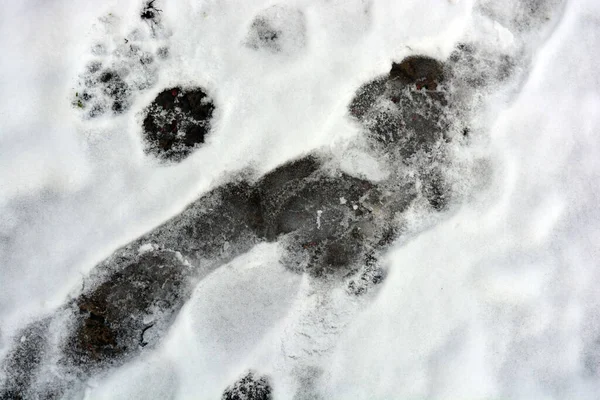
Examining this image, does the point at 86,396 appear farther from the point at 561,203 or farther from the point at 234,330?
the point at 561,203

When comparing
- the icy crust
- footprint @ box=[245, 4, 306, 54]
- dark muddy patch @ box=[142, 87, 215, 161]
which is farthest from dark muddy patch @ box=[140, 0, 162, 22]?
the icy crust

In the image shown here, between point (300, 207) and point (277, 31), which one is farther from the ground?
point (277, 31)

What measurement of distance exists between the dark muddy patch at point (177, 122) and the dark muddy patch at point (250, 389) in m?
1.77

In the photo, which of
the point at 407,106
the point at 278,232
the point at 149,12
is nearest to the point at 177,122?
the point at 149,12

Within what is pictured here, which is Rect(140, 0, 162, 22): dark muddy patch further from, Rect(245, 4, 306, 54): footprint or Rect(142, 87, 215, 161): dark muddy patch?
Rect(245, 4, 306, 54): footprint

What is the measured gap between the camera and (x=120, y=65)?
3.29m

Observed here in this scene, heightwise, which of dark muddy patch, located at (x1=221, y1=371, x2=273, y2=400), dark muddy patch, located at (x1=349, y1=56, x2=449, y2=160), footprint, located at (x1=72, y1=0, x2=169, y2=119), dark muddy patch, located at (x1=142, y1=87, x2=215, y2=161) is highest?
footprint, located at (x1=72, y1=0, x2=169, y2=119)

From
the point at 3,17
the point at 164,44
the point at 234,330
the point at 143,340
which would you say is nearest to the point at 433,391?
the point at 234,330

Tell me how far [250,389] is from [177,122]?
2115 mm

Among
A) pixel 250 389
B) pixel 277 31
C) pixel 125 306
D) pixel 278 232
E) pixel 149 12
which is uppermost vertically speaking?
pixel 149 12

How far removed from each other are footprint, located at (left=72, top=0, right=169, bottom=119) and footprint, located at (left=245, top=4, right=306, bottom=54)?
697mm

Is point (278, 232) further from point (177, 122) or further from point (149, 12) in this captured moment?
point (149, 12)

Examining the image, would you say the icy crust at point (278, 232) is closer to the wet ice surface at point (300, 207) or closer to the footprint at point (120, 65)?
the wet ice surface at point (300, 207)

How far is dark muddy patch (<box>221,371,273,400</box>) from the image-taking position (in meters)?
3.23
